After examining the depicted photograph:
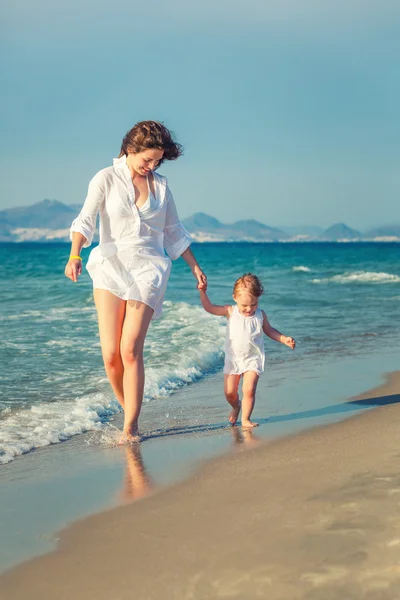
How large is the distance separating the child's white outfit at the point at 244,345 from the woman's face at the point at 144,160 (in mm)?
1370

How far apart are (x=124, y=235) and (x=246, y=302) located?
1143mm

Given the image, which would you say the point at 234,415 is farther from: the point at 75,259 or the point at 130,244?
the point at 75,259

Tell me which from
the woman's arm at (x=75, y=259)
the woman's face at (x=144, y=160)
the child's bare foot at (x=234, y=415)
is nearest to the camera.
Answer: the woman's arm at (x=75, y=259)

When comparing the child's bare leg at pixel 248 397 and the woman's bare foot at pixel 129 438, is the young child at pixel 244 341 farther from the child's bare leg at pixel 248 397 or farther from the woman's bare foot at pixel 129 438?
the woman's bare foot at pixel 129 438

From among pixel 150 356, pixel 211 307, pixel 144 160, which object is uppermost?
pixel 144 160

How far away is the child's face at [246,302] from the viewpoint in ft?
17.7

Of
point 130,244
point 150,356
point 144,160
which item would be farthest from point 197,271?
point 150,356

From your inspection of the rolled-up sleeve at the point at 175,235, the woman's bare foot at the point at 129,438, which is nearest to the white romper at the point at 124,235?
the rolled-up sleeve at the point at 175,235

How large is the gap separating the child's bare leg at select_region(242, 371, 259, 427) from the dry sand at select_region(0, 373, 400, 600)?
1.18m

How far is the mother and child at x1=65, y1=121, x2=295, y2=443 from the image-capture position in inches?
183

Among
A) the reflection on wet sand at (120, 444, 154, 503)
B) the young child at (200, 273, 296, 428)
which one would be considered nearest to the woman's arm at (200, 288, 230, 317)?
the young child at (200, 273, 296, 428)

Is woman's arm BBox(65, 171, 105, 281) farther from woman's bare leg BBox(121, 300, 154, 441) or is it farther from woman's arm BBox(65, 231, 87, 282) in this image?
woman's bare leg BBox(121, 300, 154, 441)

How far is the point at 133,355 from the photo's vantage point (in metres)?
4.83

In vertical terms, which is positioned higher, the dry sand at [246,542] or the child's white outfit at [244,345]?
the child's white outfit at [244,345]
